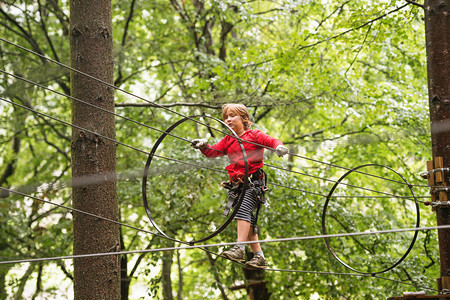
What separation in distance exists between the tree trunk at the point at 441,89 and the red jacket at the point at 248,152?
46.2 inches

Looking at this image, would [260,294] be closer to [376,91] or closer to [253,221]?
[376,91]

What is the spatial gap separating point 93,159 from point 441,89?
2584 millimetres

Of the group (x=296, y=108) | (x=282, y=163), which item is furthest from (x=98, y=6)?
(x=282, y=163)

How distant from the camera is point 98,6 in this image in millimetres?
3629

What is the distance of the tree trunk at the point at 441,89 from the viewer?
10.6 feet

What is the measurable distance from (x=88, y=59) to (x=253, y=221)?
5.68 ft

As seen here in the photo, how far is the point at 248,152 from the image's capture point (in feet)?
10.9

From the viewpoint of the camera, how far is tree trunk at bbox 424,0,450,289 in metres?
3.24

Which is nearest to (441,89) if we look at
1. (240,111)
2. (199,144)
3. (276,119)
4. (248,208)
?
(240,111)

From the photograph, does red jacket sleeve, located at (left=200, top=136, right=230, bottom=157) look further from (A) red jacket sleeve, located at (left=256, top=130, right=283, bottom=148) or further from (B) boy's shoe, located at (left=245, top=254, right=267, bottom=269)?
(B) boy's shoe, located at (left=245, top=254, right=267, bottom=269)

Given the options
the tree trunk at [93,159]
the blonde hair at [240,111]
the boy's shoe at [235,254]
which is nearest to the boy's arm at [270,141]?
the blonde hair at [240,111]

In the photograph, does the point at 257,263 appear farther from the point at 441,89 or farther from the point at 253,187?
the point at 441,89

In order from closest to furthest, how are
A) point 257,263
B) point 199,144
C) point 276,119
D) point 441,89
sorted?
point 199,144, point 257,263, point 441,89, point 276,119

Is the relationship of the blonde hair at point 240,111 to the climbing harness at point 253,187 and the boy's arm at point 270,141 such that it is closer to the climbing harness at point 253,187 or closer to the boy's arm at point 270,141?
the boy's arm at point 270,141
